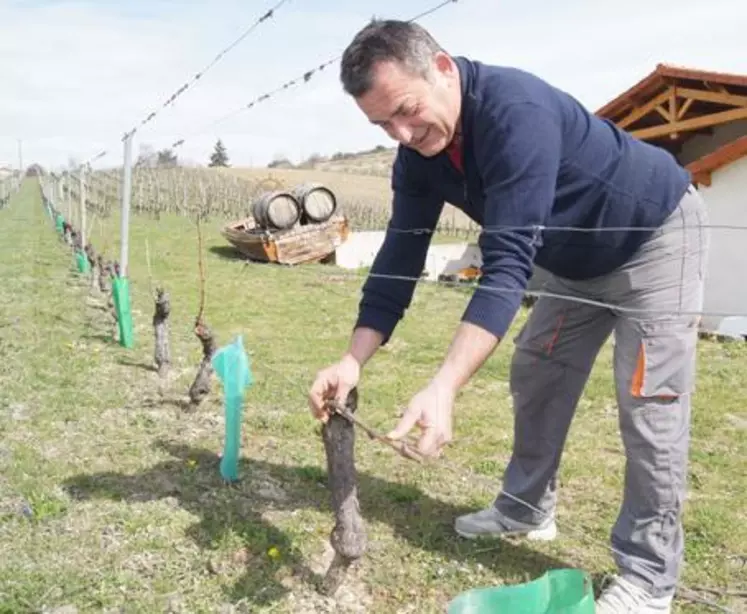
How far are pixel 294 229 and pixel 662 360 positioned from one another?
558 inches

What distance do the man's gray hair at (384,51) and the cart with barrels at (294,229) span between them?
13.9 metres

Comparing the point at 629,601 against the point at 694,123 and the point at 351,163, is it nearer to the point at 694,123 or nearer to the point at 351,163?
the point at 694,123

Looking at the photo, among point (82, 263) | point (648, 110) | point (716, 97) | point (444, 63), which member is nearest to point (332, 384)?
point (444, 63)

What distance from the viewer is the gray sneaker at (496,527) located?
11.0 ft

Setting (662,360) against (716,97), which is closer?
(662,360)

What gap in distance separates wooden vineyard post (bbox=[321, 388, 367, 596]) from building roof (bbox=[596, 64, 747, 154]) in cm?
866

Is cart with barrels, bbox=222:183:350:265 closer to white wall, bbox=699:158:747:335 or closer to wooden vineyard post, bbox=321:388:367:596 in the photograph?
white wall, bbox=699:158:747:335

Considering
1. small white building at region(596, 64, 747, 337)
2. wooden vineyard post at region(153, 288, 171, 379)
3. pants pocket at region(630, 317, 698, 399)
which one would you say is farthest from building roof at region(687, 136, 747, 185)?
pants pocket at region(630, 317, 698, 399)

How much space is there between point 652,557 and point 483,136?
5.28 ft

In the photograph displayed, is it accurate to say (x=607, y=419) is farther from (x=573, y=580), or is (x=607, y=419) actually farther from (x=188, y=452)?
(x=573, y=580)

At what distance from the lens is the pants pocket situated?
100 inches

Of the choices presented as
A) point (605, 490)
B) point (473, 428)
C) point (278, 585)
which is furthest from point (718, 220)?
point (278, 585)

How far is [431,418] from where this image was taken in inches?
75.2

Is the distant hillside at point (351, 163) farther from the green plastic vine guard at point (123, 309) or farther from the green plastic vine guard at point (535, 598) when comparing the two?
the green plastic vine guard at point (535, 598)
